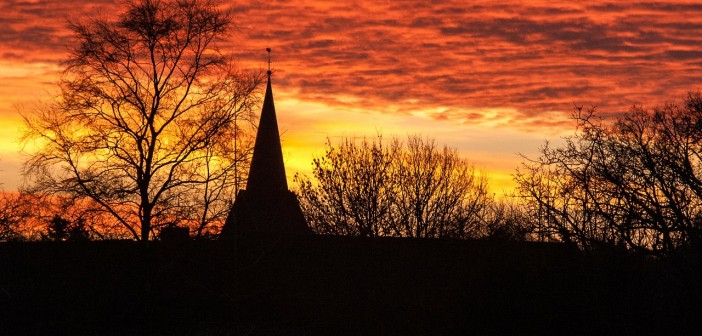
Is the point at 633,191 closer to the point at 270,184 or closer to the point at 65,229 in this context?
the point at 65,229

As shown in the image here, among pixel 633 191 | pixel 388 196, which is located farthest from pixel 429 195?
pixel 633 191

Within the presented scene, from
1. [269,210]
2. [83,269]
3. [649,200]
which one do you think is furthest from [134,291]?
[269,210]

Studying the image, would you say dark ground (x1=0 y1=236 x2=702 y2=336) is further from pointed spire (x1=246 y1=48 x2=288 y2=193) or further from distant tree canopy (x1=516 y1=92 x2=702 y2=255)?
pointed spire (x1=246 y1=48 x2=288 y2=193)

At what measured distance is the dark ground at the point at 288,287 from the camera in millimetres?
18438

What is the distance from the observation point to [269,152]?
5041 cm

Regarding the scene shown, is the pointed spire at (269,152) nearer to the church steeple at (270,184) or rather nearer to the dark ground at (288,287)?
the church steeple at (270,184)

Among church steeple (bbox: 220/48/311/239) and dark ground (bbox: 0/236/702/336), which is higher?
church steeple (bbox: 220/48/311/239)

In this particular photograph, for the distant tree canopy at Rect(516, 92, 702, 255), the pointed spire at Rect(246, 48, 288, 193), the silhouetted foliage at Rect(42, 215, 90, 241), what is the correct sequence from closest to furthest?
the distant tree canopy at Rect(516, 92, 702, 255) < the silhouetted foliage at Rect(42, 215, 90, 241) < the pointed spire at Rect(246, 48, 288, 193)

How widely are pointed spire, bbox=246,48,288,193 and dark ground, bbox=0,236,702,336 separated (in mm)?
20611

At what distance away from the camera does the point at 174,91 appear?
99.1 feet

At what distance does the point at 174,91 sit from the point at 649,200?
56.2ft

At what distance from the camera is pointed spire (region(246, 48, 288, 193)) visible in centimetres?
4903

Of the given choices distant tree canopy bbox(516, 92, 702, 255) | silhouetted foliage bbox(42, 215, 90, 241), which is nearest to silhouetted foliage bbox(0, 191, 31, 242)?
silhouetted foliage bbox(42, 215, 90, 241)

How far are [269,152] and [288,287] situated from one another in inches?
903
